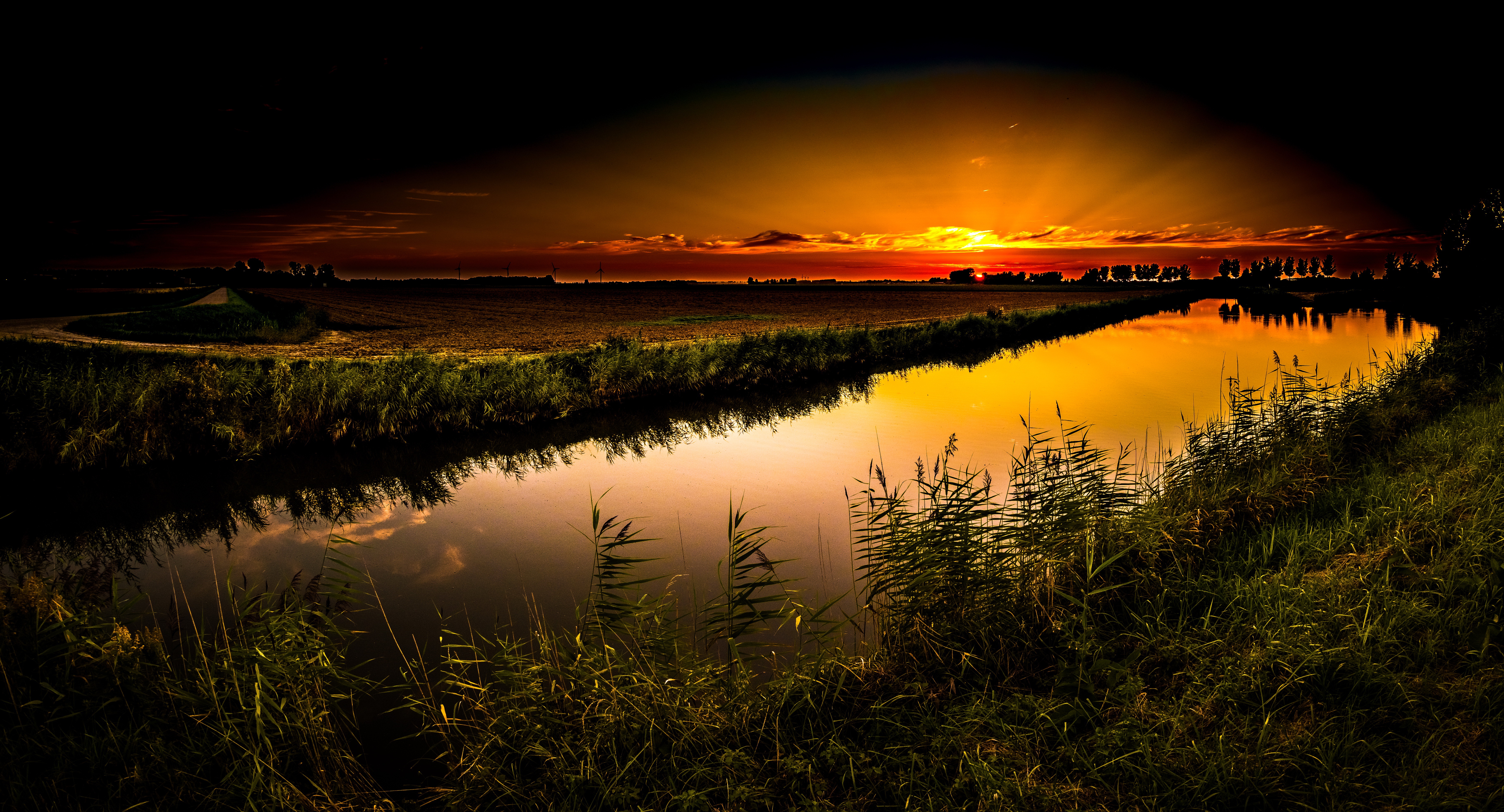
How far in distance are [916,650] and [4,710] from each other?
6.37 meters

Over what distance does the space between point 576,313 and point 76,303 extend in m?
37.9

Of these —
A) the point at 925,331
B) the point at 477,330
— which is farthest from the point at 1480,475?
the point at 477,330

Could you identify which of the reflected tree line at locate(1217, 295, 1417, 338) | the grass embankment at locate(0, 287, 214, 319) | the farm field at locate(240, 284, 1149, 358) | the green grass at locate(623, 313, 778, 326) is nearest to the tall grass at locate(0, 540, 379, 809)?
the farm field at locate(240, 284, 1149, 358)

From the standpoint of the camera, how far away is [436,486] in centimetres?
1176

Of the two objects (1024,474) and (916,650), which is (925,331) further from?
(916,650)

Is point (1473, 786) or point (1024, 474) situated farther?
point (1024, 474)

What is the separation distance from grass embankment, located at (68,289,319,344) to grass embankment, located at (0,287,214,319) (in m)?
3.85

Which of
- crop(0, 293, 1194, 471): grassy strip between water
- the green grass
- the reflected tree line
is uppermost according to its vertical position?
the green grass

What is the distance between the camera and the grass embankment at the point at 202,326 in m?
30.5

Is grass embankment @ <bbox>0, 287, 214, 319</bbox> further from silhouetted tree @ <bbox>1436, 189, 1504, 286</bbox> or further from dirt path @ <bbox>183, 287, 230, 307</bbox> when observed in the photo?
silhouetted tree @ <bbox>1436, 189, 1504, 286</bbox>

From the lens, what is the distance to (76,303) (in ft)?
148

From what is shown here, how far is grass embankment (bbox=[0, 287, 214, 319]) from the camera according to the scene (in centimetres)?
4116

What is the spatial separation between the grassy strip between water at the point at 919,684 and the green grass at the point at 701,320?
4756 centimetres

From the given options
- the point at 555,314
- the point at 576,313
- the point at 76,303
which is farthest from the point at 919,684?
the point at 576,313
